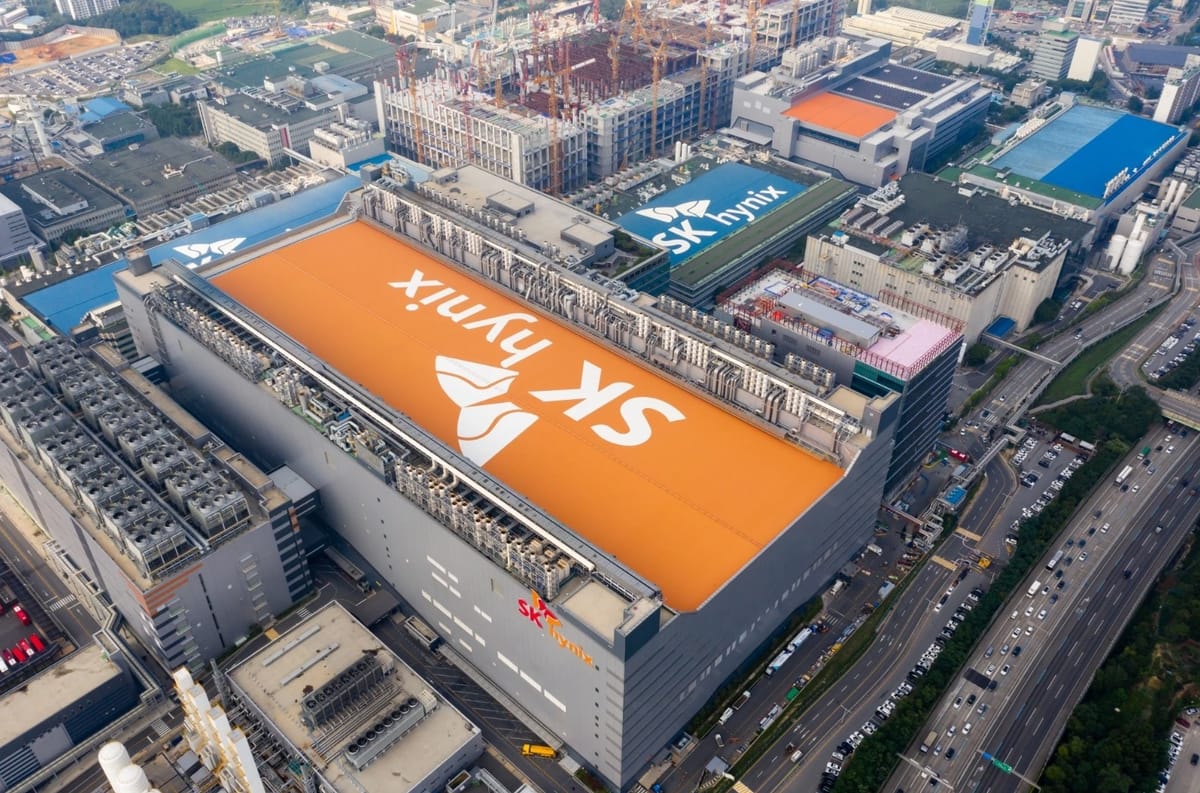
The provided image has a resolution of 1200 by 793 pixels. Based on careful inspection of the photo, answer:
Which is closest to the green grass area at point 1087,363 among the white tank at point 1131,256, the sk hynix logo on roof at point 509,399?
the white tank at point 1131,256

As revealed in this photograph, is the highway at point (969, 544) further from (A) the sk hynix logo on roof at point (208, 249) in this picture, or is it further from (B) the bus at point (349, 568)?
(A) the sk hynix logo on roof at point (208, 249)

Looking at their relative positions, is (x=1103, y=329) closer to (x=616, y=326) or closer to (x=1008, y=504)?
(x=1008, y=504)

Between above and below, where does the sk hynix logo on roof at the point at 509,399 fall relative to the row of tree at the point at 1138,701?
above

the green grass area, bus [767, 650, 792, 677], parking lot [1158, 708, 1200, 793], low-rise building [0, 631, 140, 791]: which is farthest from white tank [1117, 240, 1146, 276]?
low-rise building [0, 631, 140, 791]

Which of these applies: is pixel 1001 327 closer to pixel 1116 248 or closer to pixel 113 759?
pixel 1116 248

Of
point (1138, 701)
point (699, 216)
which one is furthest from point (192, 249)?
point (1138, 701)

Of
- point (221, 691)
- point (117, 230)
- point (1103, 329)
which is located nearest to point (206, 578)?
point (221, 691)

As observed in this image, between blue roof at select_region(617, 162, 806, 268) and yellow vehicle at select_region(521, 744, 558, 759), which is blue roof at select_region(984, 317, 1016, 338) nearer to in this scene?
blue roof at select_region(617, 162, 806, 268)
